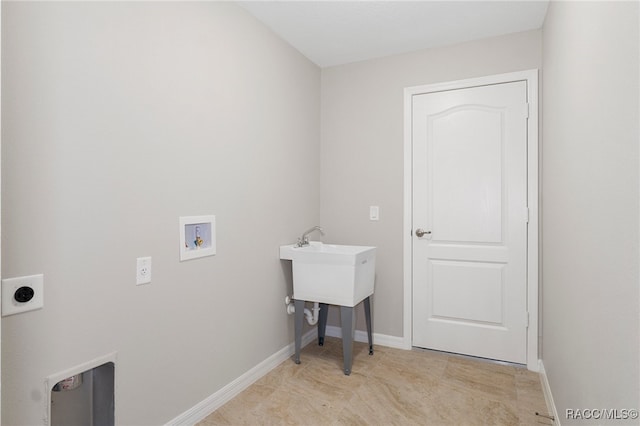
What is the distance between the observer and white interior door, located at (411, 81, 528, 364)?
272 cm

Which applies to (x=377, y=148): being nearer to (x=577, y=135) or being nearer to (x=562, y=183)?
(x=562, y=183)

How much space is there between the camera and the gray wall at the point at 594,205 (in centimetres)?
98

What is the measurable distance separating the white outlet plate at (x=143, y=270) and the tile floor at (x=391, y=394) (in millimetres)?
885

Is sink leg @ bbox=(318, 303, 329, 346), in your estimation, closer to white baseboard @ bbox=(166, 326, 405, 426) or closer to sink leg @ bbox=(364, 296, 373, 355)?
white baseboard @ bbox=(166, 326, 405, 426)

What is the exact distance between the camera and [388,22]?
2570mm

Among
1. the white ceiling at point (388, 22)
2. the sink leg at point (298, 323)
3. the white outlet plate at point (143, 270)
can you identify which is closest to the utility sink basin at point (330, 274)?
the sink leg at point (298, 323)

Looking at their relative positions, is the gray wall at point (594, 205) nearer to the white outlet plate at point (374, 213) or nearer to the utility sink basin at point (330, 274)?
the utility sink basin at point (330, 274)

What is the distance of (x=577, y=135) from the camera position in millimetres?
1578

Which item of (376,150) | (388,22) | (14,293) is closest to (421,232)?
(376,150)

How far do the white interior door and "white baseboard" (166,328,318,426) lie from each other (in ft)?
3.60

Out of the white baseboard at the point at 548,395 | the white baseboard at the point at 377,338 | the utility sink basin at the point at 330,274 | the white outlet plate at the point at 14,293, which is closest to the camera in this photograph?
the white outlet plate at the point at 14,293

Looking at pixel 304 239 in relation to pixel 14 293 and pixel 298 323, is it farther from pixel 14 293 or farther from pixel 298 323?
pixel 14 293

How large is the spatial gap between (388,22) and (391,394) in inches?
96.2

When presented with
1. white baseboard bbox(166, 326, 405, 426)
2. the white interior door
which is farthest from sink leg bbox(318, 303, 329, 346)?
the white interior door
